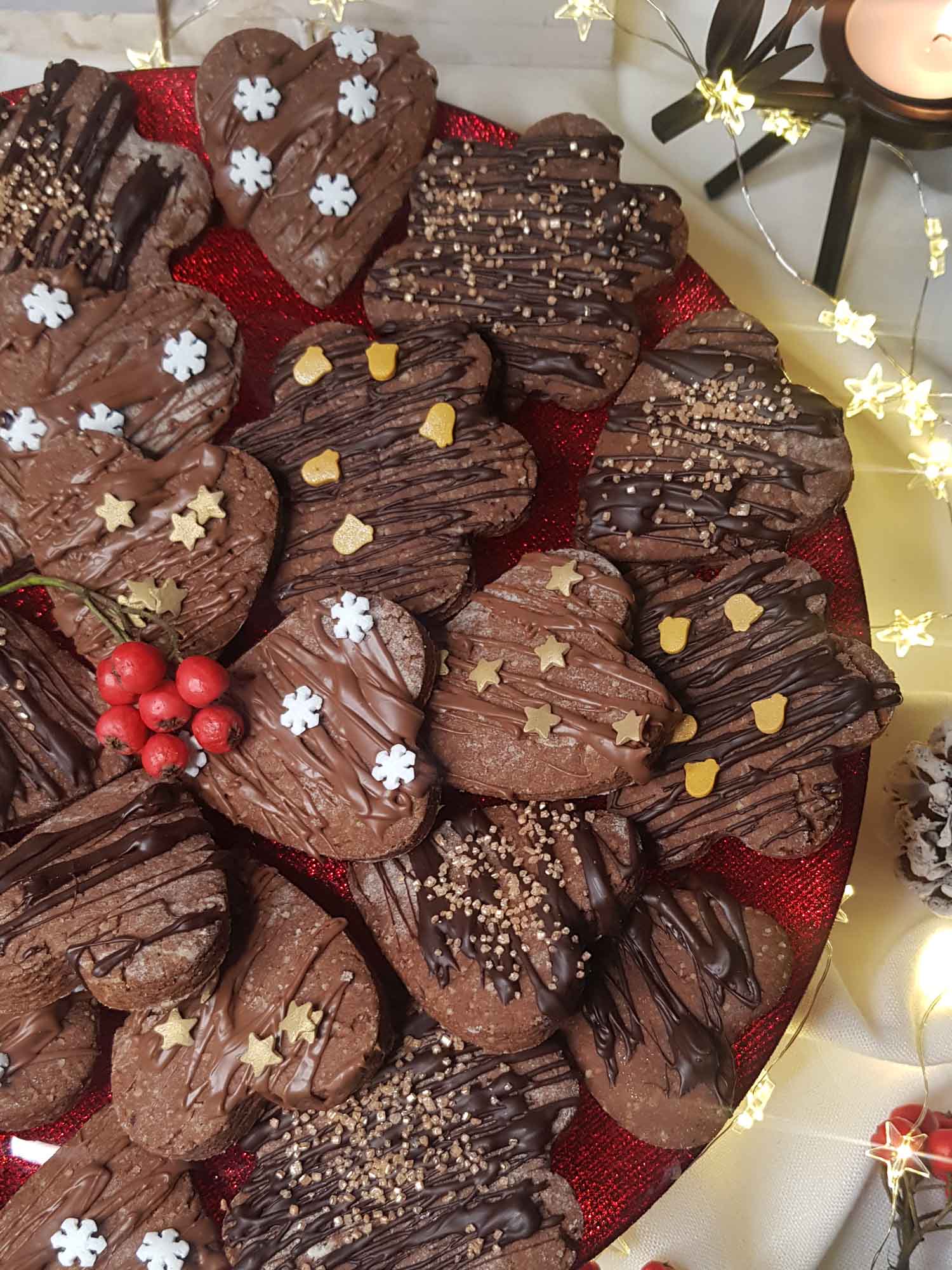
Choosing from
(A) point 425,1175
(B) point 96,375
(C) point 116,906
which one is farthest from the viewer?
(B) point 96,375

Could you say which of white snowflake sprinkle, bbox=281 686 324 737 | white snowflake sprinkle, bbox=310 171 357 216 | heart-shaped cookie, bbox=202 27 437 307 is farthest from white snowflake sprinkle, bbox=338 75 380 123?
white snowflake sprinkle, bbox=281 686 324 737

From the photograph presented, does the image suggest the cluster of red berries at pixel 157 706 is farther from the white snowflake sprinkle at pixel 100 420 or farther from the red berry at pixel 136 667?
the white snowflake sprinkle at pixel 100 420

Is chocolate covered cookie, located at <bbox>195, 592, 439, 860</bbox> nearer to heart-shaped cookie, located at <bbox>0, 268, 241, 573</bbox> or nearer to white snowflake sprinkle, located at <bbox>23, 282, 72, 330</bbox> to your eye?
heart-shaped cookie, located at <bbox>0, 268, 241, 573</bbox>

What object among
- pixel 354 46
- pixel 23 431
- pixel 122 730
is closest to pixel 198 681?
pixel 122 730

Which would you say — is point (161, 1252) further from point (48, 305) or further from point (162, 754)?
point (48, 305)

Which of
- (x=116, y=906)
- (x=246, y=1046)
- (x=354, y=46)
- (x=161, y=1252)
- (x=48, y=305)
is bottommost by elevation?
(x=161, y=1252)

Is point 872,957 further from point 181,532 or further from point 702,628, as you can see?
point 181,532
